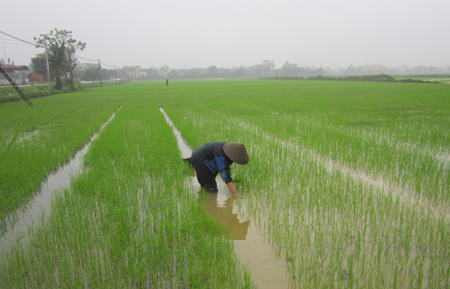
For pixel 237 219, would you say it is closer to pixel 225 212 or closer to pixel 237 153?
pixel 225 212

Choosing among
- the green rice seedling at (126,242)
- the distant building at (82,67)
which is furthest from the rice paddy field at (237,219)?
the distant building at (82,67)

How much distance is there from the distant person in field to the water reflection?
13 centimetres

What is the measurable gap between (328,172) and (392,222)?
1.55 meters

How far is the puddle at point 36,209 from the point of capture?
2.78 m

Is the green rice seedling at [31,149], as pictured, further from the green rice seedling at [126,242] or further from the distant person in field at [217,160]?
the distant person in field at [217,160]

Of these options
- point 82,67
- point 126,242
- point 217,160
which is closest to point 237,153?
point 217,160

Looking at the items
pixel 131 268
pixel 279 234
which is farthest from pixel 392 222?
pixel 131 268

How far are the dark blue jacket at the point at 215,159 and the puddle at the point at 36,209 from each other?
5.49 feet

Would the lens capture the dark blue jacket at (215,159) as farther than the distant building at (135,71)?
No

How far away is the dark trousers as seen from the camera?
3658mm

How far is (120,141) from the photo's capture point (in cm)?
638

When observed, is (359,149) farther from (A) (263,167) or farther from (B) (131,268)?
(B) (131,268)

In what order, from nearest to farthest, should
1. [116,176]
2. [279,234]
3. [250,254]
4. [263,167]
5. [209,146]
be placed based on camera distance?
[250,254], [279,234], [209,146], [116,176], [263,167]

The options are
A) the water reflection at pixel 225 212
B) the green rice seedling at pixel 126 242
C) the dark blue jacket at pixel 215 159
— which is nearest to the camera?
the green rice seedling at pixel 126 242
